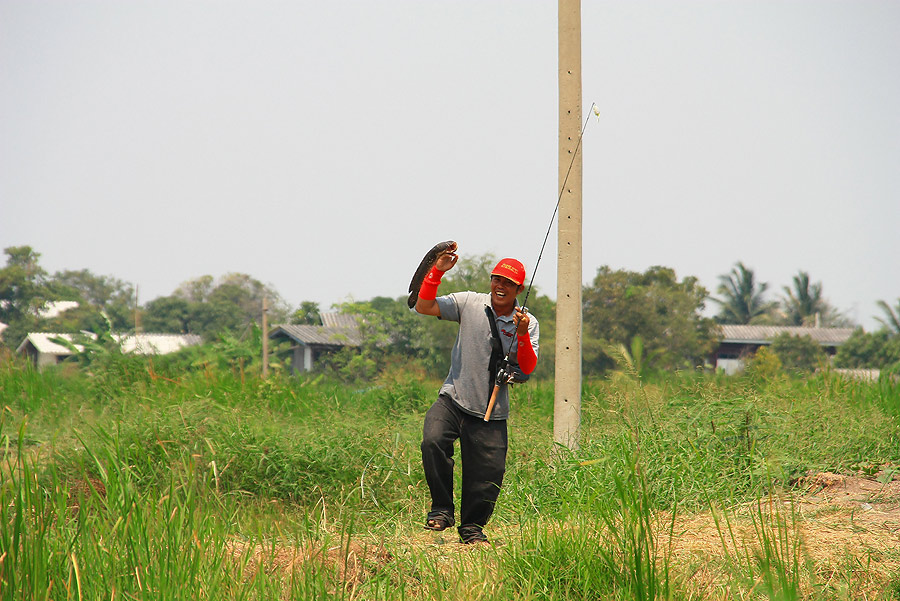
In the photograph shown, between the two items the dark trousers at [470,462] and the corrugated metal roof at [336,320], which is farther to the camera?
the corrugated metal roof at [336,320]

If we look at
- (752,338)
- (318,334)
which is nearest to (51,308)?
(318,334)

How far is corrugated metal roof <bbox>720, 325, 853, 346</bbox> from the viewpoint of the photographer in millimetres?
48438

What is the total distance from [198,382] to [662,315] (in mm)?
29577

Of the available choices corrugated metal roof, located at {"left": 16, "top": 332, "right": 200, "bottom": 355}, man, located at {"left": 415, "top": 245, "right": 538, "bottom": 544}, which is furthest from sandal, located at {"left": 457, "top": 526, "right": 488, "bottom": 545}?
corrugated metal roof, located at {"left": 16, "top": 332, "right": 200, "bottom": 355}

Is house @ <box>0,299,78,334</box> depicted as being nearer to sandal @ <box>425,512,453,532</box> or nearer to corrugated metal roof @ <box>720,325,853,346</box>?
corrugated metal roof @ <box>720,325,853,346</box>

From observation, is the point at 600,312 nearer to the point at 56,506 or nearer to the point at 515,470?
the point at 515,470

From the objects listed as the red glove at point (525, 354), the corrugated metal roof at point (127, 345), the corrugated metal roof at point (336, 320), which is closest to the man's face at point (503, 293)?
the red glove at point (525, 354)

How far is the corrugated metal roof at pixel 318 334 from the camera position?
38353 mm

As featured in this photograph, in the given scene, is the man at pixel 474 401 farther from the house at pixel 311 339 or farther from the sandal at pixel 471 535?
the house at pixel 311 339

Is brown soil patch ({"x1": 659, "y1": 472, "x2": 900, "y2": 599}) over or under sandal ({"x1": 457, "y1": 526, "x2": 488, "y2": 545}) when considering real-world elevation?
over

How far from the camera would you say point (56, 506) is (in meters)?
2.95

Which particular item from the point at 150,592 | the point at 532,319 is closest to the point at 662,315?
the point at 532,319

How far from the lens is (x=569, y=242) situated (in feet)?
22.9

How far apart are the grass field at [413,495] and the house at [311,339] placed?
2641 cm
